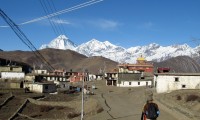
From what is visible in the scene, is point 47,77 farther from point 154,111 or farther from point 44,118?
point 154,111

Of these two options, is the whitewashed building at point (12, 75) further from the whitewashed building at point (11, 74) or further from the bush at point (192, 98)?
the bush at point (192, 98)

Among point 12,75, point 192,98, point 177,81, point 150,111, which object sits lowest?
point 192,98

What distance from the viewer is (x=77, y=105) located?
62.2m

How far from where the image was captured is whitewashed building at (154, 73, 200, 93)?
57531 millimetres

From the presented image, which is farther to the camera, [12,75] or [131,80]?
[12,75]

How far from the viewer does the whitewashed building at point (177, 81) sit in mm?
57531

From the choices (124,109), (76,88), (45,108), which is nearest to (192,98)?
(124,109)

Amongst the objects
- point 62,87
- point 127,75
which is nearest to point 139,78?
point 127,75

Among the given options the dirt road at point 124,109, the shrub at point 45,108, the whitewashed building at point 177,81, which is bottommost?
the shrub at point 45,108

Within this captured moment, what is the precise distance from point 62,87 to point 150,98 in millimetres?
88232

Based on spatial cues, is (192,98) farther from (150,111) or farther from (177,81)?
(150,111)

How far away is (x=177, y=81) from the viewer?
58.6 meters

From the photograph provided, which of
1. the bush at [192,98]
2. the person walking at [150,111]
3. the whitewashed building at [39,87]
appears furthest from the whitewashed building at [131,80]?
the person walking at [150,111]

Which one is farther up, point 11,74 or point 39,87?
point 11,74
